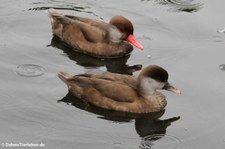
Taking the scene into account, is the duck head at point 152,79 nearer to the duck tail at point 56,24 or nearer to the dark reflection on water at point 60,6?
the duck tail at point 56,24

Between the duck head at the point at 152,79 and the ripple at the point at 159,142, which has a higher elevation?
the duck head at the point at 152,79

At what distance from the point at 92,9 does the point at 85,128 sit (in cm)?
493

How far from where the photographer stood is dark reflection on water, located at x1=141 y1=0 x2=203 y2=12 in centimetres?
1445

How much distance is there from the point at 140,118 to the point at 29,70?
2.42 m

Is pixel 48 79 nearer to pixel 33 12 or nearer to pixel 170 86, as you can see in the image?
pixel 170 86

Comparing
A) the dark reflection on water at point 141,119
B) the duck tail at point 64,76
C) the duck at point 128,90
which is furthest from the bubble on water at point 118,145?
the duck tail at point 64,76

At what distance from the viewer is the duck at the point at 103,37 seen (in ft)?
41.9

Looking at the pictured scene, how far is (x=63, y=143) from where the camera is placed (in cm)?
958

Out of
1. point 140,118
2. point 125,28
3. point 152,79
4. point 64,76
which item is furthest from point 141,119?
point 125,28

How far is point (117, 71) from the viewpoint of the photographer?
40.3ft

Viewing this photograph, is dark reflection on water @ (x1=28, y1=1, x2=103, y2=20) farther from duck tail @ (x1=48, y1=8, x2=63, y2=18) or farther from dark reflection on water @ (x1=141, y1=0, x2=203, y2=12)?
dark reflection on water @ (x1=141, y1=0, x2=203, y2=12)

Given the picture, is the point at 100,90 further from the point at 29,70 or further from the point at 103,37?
the point at 103,37

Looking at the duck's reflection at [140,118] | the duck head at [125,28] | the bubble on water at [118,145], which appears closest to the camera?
the bubble on water at [118,145]

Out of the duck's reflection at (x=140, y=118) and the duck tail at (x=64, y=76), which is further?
the duck tail at (x=64, y=76)
